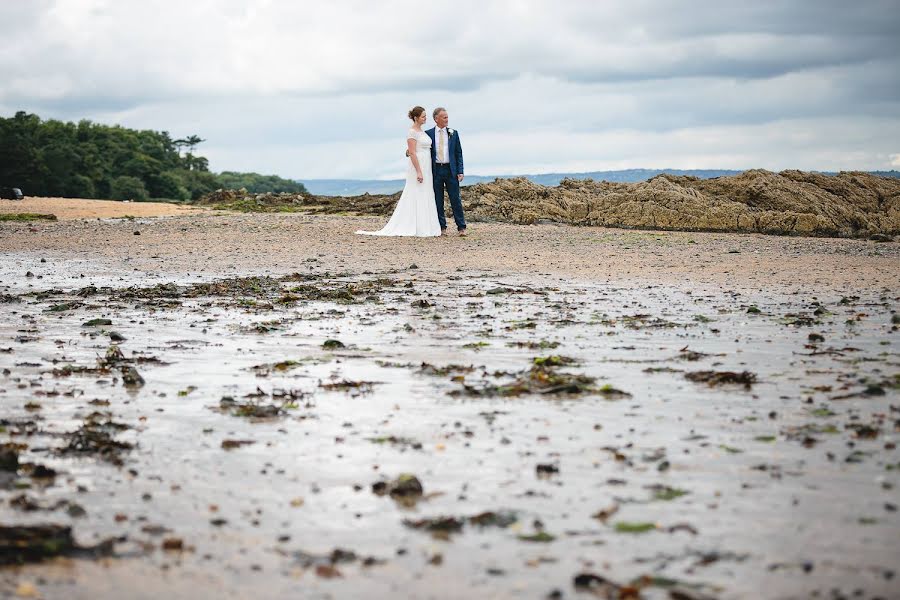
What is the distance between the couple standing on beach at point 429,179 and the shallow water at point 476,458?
1074cm

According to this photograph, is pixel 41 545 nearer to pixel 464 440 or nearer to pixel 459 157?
pixel 464 440

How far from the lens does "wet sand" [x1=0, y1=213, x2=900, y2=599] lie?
363 cm

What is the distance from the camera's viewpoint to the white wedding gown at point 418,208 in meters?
20.3

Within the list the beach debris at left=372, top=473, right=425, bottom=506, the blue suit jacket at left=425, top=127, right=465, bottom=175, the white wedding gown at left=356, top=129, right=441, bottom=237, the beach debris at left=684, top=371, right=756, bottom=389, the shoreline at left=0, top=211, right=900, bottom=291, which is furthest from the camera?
the white wedding gown at left=356, top=129, right=441, bottom=237

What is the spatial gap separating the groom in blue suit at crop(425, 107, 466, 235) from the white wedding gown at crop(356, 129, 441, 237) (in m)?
0.22

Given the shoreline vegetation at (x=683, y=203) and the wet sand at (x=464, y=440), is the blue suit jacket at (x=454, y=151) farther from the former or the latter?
the wet sand at (x=464, y=440)

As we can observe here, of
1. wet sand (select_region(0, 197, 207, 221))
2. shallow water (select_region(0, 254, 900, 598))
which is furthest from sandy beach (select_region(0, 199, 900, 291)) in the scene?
shallow water (select_region(0, 254, 900, 598))

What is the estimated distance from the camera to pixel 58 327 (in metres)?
9.36

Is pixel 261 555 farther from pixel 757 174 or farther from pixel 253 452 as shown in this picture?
pixel 757 174

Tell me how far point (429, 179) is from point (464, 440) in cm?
1535

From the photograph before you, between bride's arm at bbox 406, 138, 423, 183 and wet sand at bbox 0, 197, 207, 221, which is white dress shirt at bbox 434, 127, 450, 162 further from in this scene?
wet sand at bbox 0, 197, 207, 221

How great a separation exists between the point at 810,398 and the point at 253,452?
10.3 ft

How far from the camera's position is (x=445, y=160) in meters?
19.8

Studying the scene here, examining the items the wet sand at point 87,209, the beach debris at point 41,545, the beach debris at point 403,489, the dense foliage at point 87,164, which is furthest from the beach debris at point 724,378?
the dense foliage at point 87,164
